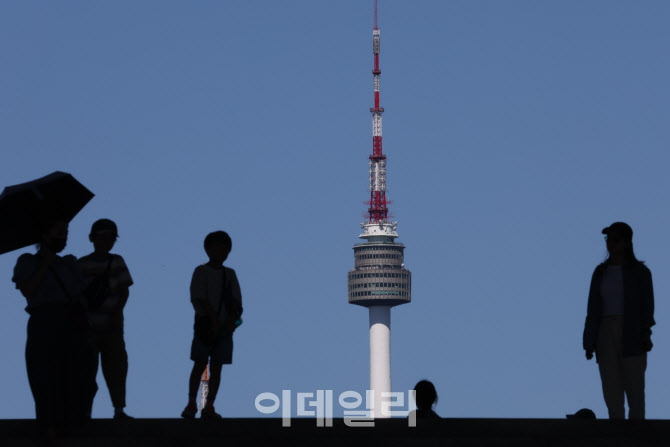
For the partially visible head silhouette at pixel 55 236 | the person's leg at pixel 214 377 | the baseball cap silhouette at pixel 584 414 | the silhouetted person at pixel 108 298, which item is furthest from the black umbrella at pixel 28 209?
the baseball cap silhouette at pixel 584 414

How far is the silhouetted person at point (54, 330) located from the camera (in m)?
13.6

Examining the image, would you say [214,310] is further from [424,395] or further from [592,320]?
[592,320]

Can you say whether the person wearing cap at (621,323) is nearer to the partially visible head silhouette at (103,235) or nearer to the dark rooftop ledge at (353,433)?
the dark rooftop ledge at (353,433)

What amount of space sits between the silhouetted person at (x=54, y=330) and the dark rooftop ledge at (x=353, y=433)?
0.33 metres

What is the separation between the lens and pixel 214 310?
16281 millimetres

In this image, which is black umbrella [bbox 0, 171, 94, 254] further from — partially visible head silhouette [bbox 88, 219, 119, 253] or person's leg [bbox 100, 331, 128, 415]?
person's leg [bbox 100, 331, 128, 415]

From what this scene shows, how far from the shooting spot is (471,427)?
47.4 ft

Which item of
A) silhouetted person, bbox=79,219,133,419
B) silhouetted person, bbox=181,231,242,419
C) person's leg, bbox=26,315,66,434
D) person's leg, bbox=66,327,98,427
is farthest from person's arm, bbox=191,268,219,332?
person's leg, bbox=26,315,66,434

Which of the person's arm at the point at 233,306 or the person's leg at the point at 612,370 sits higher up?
the person's arm at the point at 233,306

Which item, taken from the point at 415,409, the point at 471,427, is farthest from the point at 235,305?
the point at 471,427

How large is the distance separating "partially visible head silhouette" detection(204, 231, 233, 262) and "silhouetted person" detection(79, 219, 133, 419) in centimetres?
91

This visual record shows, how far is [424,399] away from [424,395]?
5 cm

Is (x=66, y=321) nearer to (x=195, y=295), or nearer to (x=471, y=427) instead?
(x=195, y=295)

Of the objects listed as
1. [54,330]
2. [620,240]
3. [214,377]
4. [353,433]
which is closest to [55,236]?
[54,330]
